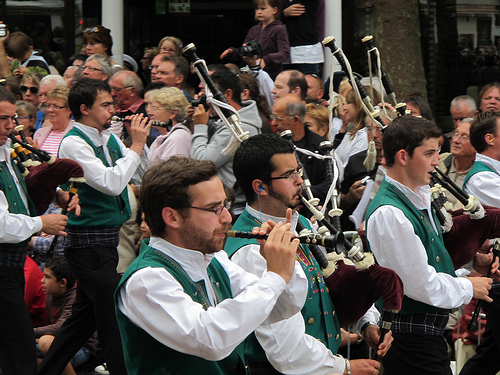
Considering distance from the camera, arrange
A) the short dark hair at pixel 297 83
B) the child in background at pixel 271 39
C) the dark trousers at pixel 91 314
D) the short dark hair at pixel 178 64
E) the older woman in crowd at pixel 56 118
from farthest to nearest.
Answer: the child in background at pixel 271 39
the short dark hair at pixel 178 64
the short dark hair at pixel 297 83
the older woman in crowd at pixel 56 118
the dark trousers at pixel 91 314

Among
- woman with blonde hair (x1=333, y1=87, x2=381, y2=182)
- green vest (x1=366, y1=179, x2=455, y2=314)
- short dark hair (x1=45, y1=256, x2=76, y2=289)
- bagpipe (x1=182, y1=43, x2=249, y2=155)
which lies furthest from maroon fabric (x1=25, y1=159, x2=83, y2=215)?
woman with blonde hair (x1=333, y1=87, x2=381, y2=182)

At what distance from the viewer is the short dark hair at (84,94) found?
5633 millimetres

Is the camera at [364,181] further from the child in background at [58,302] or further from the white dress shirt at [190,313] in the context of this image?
the white dress shirt at [190,313]

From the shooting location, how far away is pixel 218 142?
5910 mm

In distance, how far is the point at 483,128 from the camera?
526 centimetres

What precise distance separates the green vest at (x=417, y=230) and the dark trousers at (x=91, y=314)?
6.77 ft

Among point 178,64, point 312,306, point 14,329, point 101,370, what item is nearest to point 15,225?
point 14,329

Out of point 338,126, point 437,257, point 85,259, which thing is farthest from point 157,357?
point 338,126

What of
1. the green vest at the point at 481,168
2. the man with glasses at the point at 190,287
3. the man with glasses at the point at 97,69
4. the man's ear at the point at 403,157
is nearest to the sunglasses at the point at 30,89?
the man with glasses at the point at 97,69

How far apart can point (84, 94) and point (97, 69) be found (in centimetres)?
255

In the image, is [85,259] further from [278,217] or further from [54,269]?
[278,217]

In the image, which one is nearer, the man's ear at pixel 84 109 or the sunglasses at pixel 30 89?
the man's ear at pixel 84 109

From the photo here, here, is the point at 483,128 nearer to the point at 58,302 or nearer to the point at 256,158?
the point at 256,158

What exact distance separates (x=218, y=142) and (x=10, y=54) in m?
4.46
